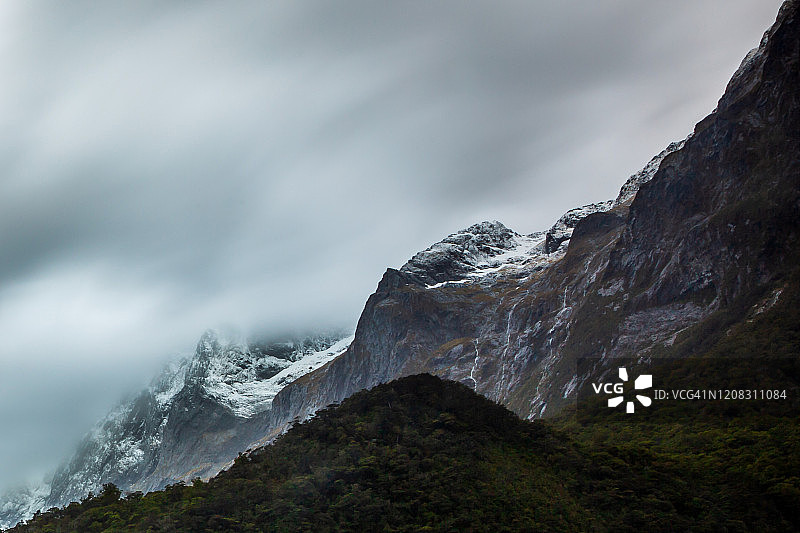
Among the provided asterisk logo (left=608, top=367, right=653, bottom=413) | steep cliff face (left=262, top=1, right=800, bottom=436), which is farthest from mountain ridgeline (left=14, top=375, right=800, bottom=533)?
steep cliff face (left=262, top=1, right=800, bottom=436)

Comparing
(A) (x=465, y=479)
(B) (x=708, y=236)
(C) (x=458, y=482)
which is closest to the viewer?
(C) (x=458, y=482)

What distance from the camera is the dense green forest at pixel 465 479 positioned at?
42906 mm

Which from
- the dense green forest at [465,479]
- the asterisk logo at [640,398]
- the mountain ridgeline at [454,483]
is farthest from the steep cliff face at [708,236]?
the mountain ridgeline at [454,483]

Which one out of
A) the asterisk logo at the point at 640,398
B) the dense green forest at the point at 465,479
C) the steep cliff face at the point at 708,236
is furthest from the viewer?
the steep cliff face at the point at 708,236

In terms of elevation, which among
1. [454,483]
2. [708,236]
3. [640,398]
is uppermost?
[708,236]

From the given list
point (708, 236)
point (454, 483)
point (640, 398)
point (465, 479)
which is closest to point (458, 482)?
point (454, 483)

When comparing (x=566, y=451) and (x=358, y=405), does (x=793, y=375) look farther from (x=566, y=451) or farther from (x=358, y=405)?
(x=358, y=405)

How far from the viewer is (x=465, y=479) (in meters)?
48.1

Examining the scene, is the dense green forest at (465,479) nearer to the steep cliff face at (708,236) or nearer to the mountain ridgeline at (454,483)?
the mountain ridgeline at (454,483)

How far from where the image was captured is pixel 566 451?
5638cm

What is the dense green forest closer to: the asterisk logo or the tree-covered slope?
the tree-covered slope

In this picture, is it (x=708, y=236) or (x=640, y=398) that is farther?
(x=708, y=236)

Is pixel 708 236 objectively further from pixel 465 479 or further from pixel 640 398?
pixel 465 479

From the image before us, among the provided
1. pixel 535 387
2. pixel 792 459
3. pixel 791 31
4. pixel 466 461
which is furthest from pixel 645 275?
pixel 466 461
